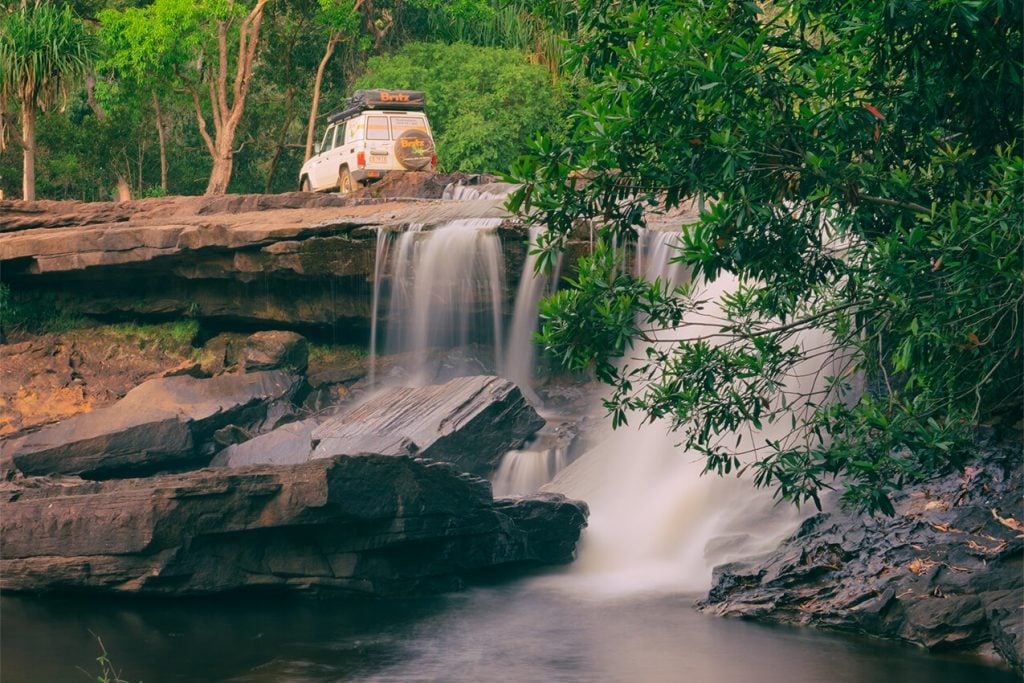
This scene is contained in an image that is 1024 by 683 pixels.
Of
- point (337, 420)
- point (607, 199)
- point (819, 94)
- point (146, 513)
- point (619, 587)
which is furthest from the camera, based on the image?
point (337, 420)

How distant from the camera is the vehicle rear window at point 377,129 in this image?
2805 cm

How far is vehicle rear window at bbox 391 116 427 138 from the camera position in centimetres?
2823

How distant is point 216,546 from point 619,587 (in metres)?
4.44

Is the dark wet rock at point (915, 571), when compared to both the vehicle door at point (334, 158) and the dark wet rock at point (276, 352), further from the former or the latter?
the vehicle door at point (334, 158)

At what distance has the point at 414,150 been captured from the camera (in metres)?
28.1

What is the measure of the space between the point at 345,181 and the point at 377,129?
1.53 meters

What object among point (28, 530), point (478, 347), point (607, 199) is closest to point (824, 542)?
point (607, 199)

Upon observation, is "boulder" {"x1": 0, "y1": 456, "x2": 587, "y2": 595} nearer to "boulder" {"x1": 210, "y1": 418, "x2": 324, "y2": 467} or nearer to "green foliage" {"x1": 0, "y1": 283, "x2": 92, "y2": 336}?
"boulder" {"x1": 210, "y1": 418, "x2": 324, "y2": 467}

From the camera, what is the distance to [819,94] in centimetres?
797

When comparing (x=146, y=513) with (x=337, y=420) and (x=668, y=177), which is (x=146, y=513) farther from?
(x=668, y=177)

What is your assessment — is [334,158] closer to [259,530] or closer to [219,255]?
[219,255]

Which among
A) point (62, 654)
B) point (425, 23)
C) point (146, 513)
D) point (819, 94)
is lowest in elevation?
point (62, 654)

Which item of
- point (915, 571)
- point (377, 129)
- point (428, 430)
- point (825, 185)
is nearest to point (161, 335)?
point (377, 129)

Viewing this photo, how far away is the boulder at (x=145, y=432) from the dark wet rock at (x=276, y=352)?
1063 mm
